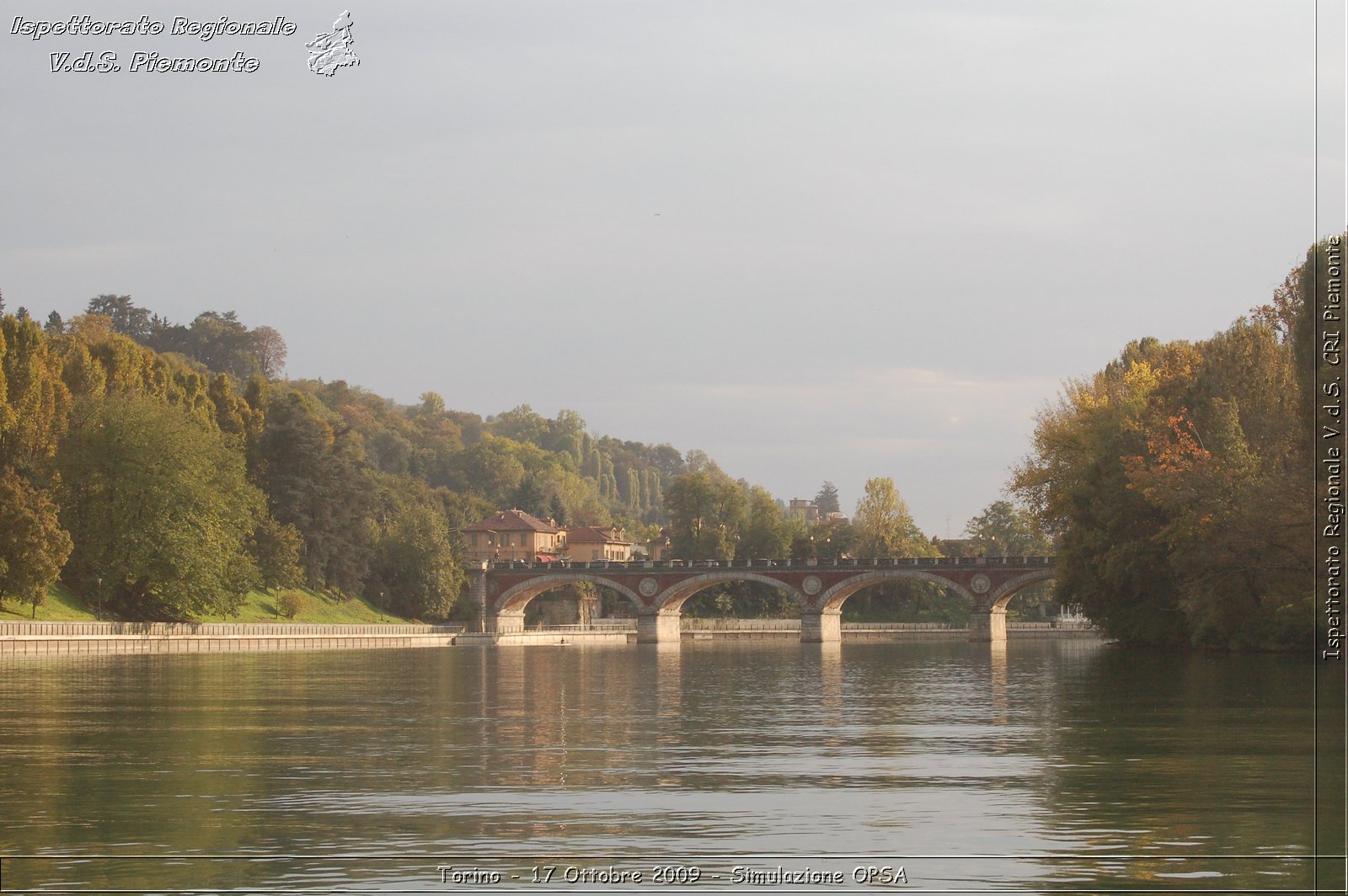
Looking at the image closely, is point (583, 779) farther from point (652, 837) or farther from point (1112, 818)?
point (1112, 818)

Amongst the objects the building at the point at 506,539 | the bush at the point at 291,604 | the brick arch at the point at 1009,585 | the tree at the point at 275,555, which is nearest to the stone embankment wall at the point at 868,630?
the brick arch at the point at 1009,585

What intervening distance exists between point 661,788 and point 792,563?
8942cm

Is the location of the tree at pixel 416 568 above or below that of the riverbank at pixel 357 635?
above

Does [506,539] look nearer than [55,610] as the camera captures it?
No

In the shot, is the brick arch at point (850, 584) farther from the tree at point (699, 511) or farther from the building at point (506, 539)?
the building at point (506, 539)

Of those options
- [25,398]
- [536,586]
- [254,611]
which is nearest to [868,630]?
[536,586]

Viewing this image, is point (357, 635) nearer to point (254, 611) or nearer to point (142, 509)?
point (254, 611)

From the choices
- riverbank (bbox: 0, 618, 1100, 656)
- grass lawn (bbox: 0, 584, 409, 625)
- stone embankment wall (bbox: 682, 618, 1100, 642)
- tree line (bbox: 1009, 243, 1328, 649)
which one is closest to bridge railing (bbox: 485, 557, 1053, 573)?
riverbank (bbox: 0, 618, 1100, 656)

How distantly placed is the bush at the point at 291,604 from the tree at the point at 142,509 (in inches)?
484

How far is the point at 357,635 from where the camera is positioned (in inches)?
3625

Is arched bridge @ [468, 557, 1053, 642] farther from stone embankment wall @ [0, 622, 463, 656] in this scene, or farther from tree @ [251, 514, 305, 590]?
tree @ [251, 514, 305, 590]

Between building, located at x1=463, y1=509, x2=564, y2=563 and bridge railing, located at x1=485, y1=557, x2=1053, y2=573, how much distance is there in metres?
28.7

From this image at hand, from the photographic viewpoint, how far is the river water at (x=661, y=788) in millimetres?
14938

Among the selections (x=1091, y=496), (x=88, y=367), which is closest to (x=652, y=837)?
(x=1091, y=496)
